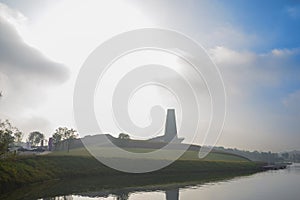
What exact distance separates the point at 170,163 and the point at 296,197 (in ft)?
147

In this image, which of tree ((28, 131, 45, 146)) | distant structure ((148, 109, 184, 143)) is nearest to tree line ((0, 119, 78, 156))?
tree ((28, 131, 45, 146))

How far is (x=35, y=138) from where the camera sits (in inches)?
5374

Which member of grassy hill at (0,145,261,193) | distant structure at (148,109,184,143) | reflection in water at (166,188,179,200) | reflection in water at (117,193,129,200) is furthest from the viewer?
distant structure at (148,109,184,143)

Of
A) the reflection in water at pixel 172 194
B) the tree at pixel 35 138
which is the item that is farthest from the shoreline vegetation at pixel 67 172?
the tree at pixel 35 138

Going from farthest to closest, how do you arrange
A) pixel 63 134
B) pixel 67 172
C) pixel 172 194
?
pixel 63 134 → pixel 67 172 → pixel 172 194

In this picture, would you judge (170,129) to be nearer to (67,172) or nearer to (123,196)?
(67,172)

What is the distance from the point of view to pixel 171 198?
3466 cm

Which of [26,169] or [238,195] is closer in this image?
[238,195]

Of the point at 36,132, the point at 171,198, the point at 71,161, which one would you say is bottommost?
the point at 171,198

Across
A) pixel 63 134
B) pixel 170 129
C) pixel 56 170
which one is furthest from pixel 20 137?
pixel 170 129

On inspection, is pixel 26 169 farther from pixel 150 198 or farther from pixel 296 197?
pixel 296 197

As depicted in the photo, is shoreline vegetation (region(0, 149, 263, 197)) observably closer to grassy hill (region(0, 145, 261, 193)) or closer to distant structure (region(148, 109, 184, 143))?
grassy hill (region(0, 145, 261, 193))

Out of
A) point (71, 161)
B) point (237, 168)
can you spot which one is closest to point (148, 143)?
point (237, 168)

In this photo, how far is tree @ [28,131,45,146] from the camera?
136038 millimetres
